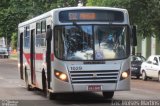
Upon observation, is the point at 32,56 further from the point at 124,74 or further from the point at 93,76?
the point at 124,74

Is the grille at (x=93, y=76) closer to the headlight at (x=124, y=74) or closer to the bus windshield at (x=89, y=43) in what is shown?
the headlight at (x=124, y=74)

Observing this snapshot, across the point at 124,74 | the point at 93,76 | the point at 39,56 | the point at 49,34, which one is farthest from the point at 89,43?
the point at 39,56

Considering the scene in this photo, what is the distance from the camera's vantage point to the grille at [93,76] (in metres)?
16.6

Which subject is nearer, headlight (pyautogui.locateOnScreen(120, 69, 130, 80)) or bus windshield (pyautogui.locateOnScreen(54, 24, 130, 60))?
bus windshield (pyautogui.locateOnScreen(54, 24, 130, 60))

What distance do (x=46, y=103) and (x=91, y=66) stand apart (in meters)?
1.87

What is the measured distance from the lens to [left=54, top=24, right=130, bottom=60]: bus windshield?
55.0ft

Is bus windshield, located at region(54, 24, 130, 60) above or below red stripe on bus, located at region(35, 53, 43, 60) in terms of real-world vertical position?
above

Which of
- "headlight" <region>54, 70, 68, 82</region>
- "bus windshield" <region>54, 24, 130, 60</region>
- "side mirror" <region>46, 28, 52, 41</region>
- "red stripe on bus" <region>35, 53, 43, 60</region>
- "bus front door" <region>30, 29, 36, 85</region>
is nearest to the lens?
"headlight" <region>54, 70, 68, 82</region>

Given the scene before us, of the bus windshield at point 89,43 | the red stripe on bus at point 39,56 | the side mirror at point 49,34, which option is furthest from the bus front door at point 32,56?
the bus windshield at point 89,43

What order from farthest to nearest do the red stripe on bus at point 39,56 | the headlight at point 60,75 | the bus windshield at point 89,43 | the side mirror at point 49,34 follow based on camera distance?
the red stripe on bus at point 39,56
the side mirror at point 49,34
the bus windshield at point 89,43
the headlight at point 60,75

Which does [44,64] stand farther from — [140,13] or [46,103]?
[140,13]

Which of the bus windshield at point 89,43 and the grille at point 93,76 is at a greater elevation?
the bus windshield at point 89,43

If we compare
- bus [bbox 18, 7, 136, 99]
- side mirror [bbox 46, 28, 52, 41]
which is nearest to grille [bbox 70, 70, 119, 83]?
bus [bbox 18, 7, 136, 99]

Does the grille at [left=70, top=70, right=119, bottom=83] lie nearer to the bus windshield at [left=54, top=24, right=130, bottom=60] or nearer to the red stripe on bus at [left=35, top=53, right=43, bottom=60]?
the bus windshield at [left=54, top=24, right=130, bottom=60]
